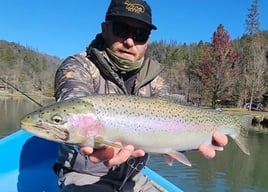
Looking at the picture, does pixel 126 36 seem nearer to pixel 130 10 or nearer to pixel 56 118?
pixel 130 10

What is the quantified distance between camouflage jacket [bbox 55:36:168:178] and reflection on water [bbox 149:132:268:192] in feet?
26.5

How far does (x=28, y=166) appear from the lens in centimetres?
520

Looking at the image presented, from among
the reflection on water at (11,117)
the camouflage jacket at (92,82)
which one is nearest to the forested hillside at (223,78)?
the reflection on water at (11,117)

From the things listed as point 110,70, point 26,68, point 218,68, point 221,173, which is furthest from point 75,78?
point 26,68

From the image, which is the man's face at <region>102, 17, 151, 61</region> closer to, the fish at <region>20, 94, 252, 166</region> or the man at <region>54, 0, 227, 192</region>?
the man at <region>54, 0, 227, 192</region>

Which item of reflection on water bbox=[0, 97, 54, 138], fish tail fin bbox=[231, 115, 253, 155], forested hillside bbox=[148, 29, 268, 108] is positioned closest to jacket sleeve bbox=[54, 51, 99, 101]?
fish tail fin bbox=[231, 115, 253, 155]

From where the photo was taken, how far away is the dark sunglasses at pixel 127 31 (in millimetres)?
3288

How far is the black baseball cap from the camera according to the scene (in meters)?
3.21

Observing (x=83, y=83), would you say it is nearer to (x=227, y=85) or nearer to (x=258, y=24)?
(x=227, y=85)

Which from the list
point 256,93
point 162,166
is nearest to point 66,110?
point 162,166

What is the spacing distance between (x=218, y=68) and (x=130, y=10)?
1620 inches

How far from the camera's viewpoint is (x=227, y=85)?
44.0 metres

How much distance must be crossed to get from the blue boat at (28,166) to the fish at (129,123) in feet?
6.77

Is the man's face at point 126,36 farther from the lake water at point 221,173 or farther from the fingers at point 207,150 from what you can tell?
the lake water at point 221,173
